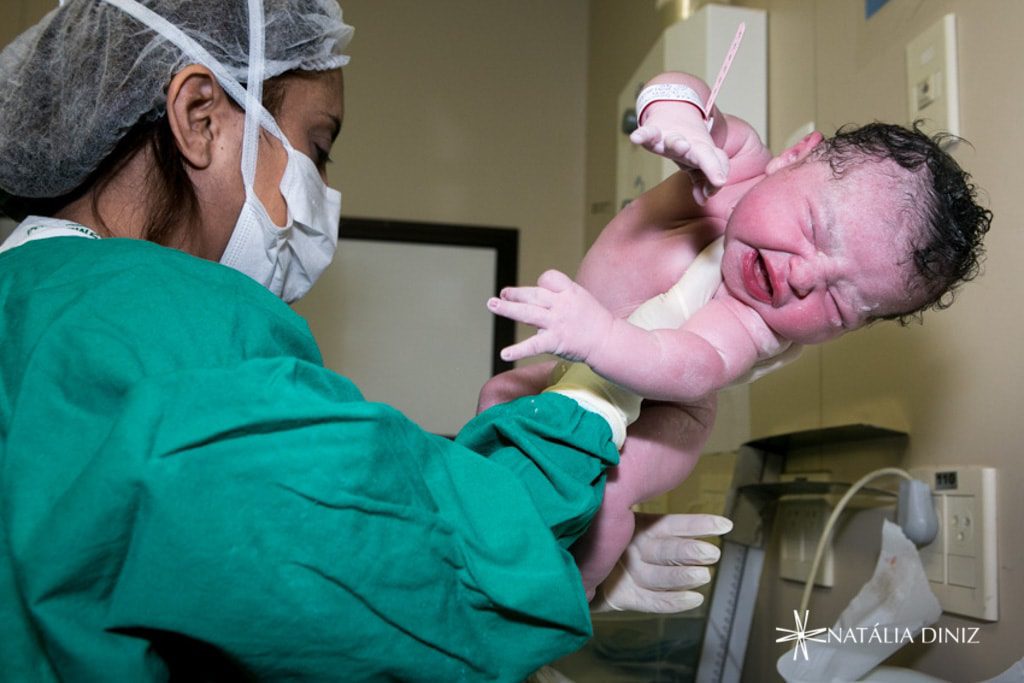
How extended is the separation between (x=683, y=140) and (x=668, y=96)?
0.27ft

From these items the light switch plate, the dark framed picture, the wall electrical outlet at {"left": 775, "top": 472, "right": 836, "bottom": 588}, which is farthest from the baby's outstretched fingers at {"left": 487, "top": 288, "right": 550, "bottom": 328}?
the dark framed picture

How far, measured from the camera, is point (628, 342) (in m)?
0.71

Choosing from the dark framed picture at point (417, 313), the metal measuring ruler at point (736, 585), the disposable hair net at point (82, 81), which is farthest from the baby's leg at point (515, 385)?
the dark framed picture at point (417, 313)

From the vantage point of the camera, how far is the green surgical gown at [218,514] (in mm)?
510

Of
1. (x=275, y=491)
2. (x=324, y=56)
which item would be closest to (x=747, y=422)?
(x=324, y=56)

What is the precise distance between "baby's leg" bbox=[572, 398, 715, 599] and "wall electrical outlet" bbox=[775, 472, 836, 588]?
1.88ft

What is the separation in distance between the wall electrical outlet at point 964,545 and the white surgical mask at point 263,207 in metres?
0.90

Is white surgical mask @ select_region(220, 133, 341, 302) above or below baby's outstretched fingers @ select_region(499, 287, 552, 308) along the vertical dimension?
above

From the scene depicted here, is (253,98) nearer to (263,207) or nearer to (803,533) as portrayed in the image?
(263,207)

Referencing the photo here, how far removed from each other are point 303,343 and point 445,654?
26 cm

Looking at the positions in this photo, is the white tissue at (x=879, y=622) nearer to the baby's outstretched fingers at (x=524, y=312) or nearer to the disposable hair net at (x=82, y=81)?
the baby's outstretched fingers at (x=524, y=312)

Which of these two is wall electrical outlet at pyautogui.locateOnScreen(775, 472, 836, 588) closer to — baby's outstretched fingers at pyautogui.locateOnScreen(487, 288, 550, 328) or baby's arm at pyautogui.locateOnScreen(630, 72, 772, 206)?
baby's arm at pyautogui.locateOnScreen(630, 72, 772, 206)

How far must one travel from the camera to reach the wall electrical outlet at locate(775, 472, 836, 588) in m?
1.35

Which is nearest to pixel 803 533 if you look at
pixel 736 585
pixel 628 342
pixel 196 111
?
pixel 736 585
